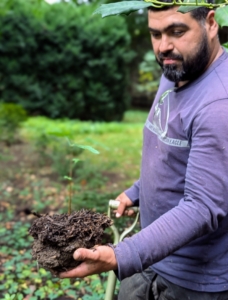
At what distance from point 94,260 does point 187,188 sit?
0.42 m

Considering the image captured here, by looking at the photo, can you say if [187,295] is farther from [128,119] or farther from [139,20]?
[128,119]

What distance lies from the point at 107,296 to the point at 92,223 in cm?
66

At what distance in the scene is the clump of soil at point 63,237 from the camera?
1682 millimetres

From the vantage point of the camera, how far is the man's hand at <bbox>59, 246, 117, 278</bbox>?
5.26 ft

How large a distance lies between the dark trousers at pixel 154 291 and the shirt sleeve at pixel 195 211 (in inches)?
16.9

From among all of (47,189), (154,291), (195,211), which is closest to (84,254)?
(195,211)

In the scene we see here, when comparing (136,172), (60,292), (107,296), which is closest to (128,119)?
(136,172)

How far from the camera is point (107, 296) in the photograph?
2.29 meters

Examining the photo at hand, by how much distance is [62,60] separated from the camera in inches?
520

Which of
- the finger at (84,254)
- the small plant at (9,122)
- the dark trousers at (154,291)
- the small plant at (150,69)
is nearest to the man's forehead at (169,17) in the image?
the finger at (84,254)

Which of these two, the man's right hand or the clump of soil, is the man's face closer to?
the clump of soil

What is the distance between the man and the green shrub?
11057 mm

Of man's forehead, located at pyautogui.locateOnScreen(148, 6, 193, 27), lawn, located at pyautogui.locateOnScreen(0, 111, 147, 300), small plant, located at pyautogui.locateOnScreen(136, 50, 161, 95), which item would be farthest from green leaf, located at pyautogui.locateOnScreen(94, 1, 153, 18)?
small plant, located at pyautogui.locateOnScreen(136, 50, 161, 95)

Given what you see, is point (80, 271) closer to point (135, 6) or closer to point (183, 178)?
point (183, 178)
